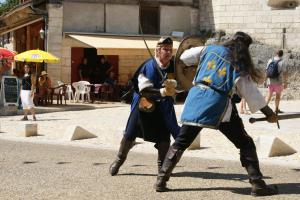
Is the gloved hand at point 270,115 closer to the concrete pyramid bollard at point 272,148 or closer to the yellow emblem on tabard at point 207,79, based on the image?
the yellow emblem on tabard at point 207,79

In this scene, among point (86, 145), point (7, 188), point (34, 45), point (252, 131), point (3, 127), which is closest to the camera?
point (7, 188)

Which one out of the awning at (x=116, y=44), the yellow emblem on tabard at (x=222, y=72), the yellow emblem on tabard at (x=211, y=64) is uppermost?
the awning at (x=116, y=44)

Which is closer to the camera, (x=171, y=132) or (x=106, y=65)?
(x=171, y=132)

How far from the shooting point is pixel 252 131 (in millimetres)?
12719

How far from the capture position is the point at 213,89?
243 inches

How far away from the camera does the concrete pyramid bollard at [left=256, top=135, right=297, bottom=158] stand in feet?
30.1

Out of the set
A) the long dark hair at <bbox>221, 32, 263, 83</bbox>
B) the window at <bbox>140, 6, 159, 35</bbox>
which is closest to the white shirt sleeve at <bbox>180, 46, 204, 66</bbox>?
the long dark hair at <bbox>221, 32, 263, 83</bbox>

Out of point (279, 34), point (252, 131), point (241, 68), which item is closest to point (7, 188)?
point (241, 68)

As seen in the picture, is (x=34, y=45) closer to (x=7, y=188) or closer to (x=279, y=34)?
(x=279, y=34)

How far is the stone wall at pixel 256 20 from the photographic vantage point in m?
25.3

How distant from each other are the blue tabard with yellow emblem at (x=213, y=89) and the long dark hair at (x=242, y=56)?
0.05 m

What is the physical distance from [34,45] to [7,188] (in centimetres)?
2263

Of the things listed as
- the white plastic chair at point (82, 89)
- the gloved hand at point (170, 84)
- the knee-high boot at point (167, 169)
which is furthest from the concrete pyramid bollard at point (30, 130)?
the white plastic chair at point (82, 89)

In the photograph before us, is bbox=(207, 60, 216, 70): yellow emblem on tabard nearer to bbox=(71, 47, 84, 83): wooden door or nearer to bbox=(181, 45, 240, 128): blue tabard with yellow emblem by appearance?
bbox=(181, 45, 240, 128): blue tabard with yellow emblem
